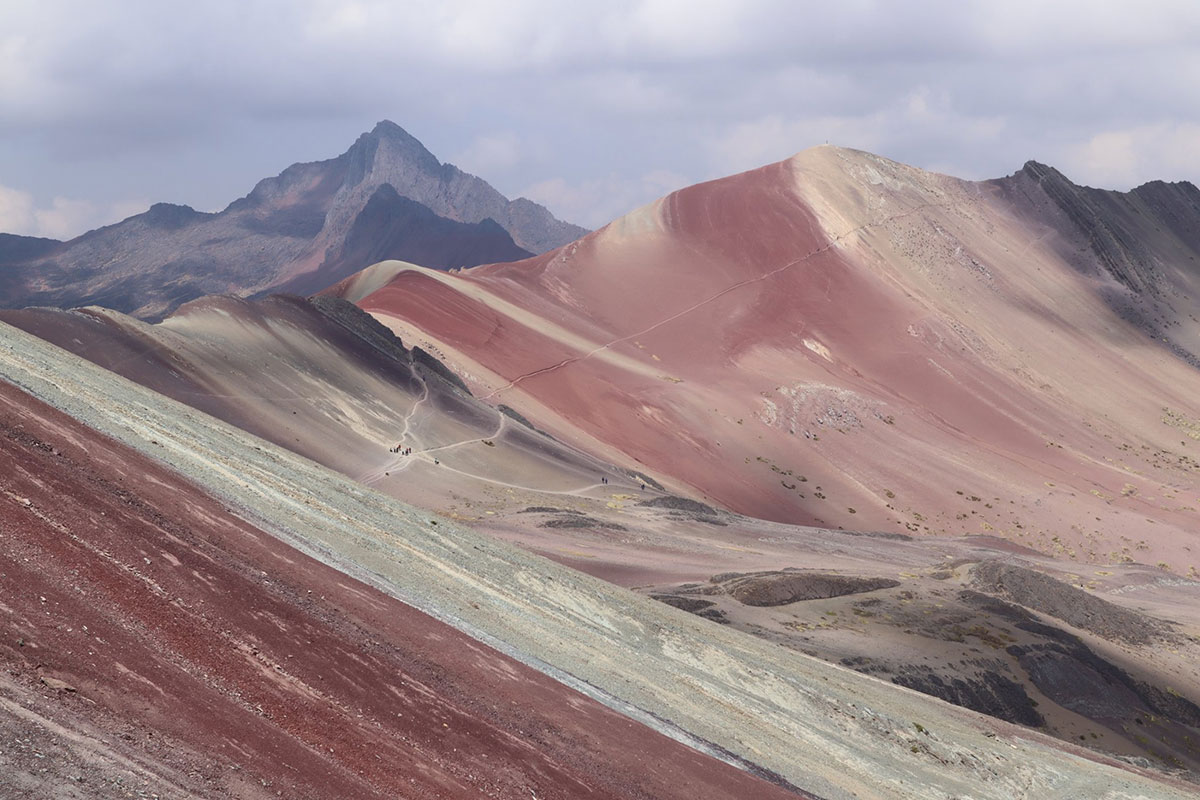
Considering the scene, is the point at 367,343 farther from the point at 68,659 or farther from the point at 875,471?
the point at 68,659

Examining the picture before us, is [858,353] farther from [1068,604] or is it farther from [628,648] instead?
[628,648]

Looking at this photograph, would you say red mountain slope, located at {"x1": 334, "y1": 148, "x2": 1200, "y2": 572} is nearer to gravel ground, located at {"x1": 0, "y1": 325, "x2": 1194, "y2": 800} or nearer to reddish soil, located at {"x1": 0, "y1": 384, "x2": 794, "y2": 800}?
gravel ground, located at {"x1": 0, "y1": 325, "x2": 1194, "y2": 800}

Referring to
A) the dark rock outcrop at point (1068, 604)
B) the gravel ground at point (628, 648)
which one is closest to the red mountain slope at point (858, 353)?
the dark rock outcrop at point (1068, 604)

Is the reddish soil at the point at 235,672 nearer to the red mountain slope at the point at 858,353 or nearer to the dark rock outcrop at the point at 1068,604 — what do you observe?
the dark rock outcrop at the point at 1068,604

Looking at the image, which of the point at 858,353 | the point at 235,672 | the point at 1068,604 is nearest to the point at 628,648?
the point at 235,672

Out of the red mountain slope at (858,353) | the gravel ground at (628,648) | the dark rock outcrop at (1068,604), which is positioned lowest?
the gravel ground at (628,648)

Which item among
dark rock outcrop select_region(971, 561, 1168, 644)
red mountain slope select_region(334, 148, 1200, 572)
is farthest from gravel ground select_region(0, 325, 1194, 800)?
red mountain slope select_region(334, 148, 1200, 572)

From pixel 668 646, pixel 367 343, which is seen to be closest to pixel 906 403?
pixel 367 343
